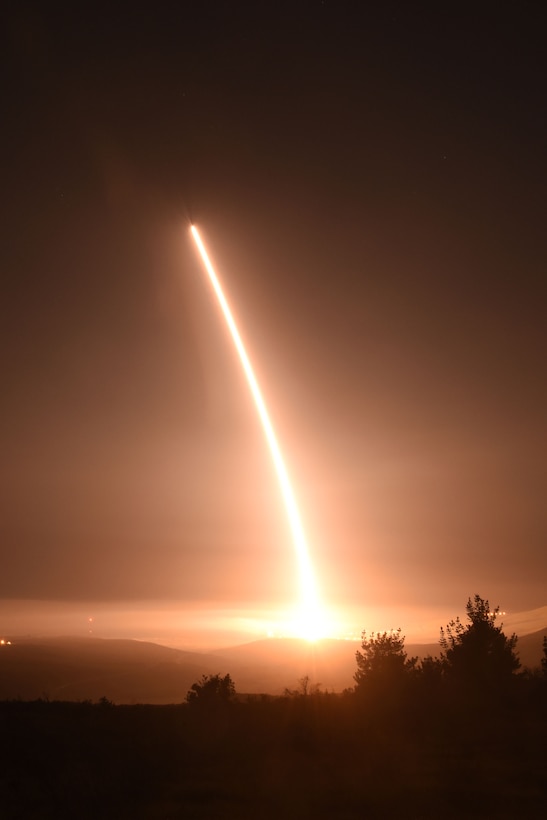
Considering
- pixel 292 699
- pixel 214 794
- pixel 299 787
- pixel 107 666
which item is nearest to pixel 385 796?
pixel 299 787

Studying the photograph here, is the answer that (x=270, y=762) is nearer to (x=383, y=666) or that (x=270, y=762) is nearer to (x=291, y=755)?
(x=291, y=755)

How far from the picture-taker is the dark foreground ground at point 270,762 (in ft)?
45.8

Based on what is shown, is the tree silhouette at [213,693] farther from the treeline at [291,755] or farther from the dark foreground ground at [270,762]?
the dark foreground ground at [270,762]

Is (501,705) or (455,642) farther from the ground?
(455,642)

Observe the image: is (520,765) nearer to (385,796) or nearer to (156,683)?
(385,796)

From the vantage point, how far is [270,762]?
17812 mm

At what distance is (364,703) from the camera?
28781 mm

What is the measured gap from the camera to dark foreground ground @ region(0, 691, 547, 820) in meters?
13.9

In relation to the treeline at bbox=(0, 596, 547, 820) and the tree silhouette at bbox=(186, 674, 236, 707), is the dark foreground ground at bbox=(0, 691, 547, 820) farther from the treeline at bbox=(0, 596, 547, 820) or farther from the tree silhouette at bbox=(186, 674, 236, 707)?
the tree silhouette at bbox=(186, 674, 236, 707)

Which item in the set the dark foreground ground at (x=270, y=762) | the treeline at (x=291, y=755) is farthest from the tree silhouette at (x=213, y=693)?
the dark foreground ground at (x=270, y=762)

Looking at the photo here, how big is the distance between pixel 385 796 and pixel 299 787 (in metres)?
2.12

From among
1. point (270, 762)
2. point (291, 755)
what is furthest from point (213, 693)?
point (270, 762)

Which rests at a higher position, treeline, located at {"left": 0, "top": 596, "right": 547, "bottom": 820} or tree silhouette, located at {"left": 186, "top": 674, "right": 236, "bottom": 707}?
tree silhouette, located at {"left": 186, "top": 674, "right": 236, "bottom": 707}

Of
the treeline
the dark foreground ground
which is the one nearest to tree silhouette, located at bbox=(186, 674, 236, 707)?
the treeline
